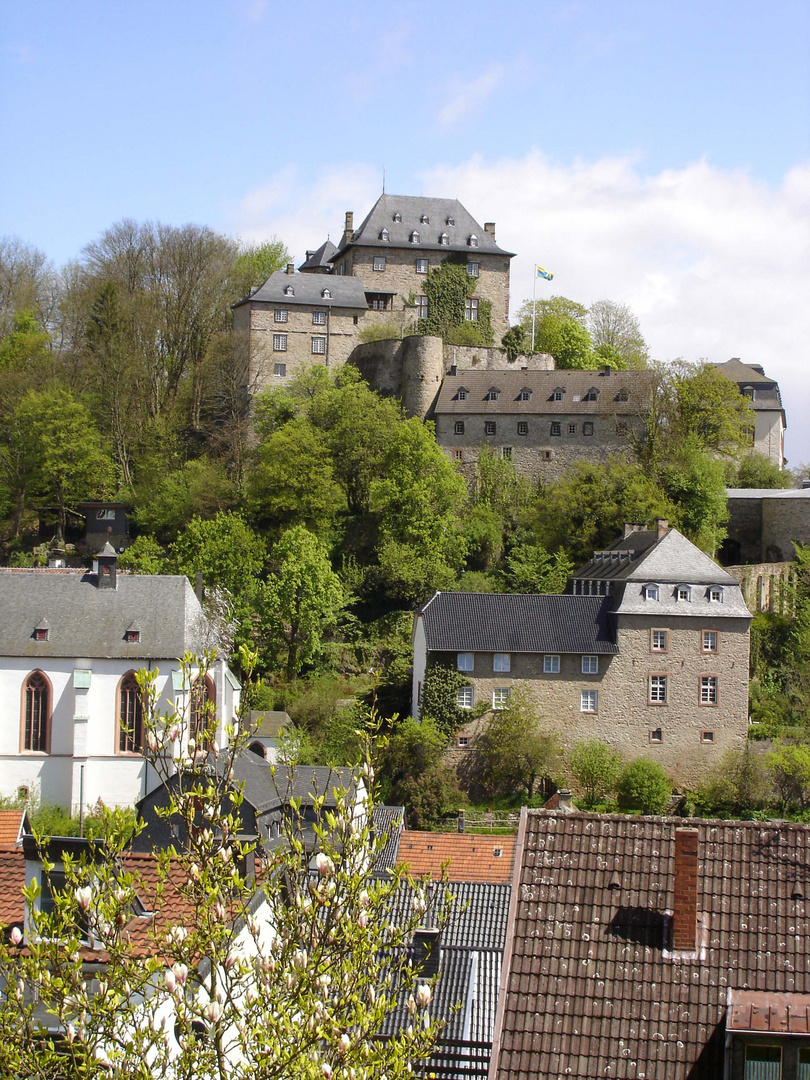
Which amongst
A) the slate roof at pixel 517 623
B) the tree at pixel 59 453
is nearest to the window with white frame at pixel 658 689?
the slate roof at pixel 517 623

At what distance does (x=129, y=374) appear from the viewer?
65.3 metres

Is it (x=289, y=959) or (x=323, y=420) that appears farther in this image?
(x=323, y=420)

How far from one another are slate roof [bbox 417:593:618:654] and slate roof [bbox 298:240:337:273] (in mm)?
36370

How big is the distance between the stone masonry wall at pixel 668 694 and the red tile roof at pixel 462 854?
12.4 meters

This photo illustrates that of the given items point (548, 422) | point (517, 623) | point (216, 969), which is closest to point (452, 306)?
point (548, 422)

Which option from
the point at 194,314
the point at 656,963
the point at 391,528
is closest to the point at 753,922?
the point at 656,963

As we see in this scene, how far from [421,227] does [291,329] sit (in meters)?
11.5

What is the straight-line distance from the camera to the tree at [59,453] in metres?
59.5

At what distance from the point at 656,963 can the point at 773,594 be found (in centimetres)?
4017

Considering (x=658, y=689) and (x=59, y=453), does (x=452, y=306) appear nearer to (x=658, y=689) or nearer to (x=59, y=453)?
(x=59, y=453)

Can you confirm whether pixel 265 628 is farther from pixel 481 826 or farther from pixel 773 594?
pixel 773 594

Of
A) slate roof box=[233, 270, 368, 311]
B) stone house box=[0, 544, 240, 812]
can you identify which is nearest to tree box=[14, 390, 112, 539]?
slate roof box=[233, 270, 368, 311]

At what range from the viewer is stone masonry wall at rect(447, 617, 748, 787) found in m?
42.5

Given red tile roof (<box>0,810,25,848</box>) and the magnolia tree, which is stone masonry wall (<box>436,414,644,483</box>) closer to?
red tile roof (<box>0,810,25,848</box>)
